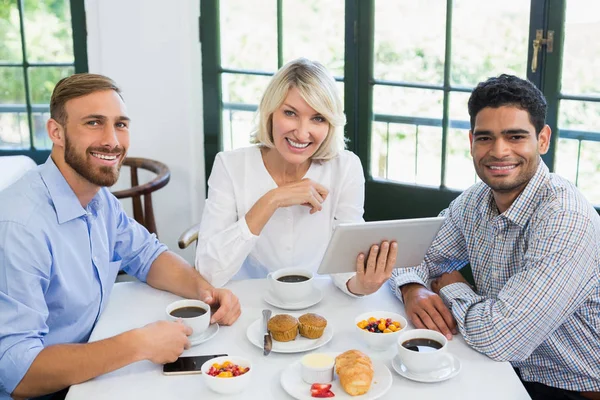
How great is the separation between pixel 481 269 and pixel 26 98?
2467 mm

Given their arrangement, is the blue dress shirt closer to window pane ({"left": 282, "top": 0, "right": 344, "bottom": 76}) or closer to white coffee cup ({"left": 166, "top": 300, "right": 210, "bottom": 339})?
white coffee cup ({"left": 166, "top": 300, "right": 210, "bottom": 339})

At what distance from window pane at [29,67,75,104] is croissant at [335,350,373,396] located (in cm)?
249

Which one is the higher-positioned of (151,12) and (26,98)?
(151,12)

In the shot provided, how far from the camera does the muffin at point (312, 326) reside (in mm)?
1626

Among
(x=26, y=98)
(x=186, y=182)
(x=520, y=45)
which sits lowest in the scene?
(x=186, y=182)

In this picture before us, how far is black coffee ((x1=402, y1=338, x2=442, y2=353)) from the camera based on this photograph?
1515 mm

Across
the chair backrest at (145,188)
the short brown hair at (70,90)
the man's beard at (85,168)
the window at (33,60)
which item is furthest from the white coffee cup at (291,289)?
the window at (33,60)

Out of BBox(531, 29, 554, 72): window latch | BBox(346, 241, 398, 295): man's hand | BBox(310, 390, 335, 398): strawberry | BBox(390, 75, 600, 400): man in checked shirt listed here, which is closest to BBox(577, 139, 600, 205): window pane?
BBox(531, 29, 554, 72): window latch

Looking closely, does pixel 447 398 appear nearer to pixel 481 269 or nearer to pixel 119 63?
pixel 481 269

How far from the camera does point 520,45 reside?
2746 millimetres

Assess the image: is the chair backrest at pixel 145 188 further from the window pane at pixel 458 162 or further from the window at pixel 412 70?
the window pane at pixel 458 162

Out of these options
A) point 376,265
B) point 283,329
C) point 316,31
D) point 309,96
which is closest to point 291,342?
point 283,329

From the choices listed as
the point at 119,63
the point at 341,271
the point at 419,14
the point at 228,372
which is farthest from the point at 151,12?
the point at 228,372

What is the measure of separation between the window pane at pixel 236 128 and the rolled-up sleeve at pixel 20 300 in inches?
73.5
